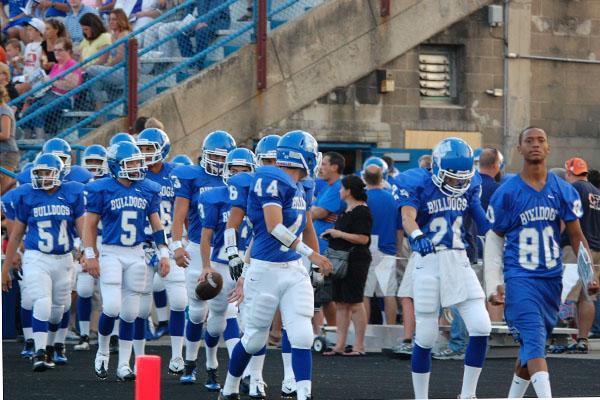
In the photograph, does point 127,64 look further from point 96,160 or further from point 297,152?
point 297,152

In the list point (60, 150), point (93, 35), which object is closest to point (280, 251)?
point (60, 150)

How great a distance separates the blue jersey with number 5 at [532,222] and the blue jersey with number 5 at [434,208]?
100 centimetres

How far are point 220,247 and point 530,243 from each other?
9.69 feet

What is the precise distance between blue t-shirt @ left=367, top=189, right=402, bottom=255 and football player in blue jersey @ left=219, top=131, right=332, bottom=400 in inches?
197

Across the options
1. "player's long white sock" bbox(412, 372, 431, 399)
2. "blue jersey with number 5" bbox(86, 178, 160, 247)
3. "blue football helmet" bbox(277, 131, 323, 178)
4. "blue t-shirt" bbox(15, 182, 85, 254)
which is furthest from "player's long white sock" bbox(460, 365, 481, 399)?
"blue t-shirt" bbox(15, 182, 85, 254)

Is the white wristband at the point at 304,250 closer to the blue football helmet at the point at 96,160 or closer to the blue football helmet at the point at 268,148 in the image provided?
the blue football helmet at the point at 268,148

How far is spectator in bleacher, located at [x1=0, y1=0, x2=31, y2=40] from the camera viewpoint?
68.5 feet

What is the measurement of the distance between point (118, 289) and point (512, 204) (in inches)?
155

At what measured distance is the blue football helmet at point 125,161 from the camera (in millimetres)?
12211

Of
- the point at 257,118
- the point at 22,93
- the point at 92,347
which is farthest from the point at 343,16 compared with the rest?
the point at 92,347

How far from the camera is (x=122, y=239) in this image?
12258mm

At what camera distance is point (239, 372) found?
10195mm

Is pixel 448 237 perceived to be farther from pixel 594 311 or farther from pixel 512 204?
pixel 594 311

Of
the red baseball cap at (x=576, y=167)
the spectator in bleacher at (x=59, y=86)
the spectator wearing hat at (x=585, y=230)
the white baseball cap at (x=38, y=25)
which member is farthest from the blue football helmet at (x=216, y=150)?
the white baseball cap at (x=38, y=25)
